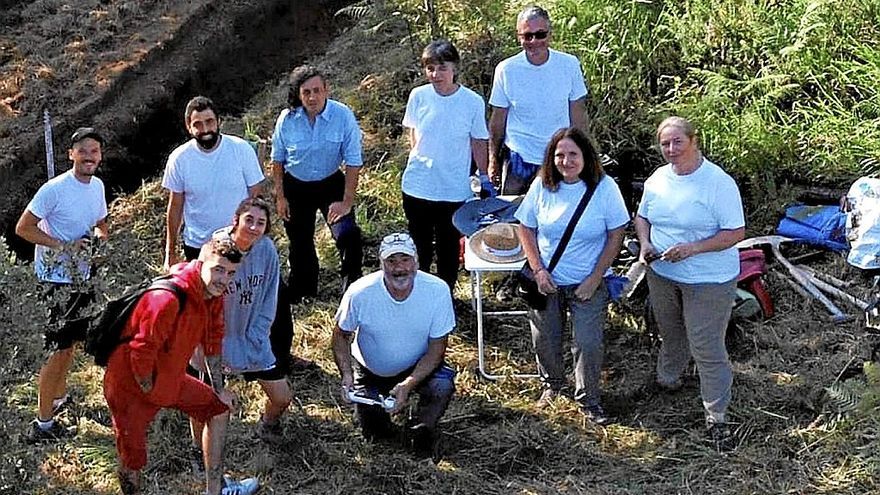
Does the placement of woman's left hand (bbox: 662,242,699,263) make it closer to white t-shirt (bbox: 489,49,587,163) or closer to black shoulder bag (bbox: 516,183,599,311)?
black shoulder bag (bbox: 516,183,599,311)

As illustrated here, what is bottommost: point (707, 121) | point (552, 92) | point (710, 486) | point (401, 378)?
point (710, 486)

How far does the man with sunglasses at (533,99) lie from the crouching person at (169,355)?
219cm

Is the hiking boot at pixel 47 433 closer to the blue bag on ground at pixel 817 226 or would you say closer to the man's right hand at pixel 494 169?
the man's right hand at pixel 494 169

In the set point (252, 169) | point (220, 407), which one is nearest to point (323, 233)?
point (252, 169)

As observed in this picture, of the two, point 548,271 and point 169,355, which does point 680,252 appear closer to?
point 548,271

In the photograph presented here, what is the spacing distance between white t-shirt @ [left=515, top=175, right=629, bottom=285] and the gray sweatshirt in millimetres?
1209

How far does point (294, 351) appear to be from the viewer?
6.18 m

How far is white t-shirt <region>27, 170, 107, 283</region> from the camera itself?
4992 mm

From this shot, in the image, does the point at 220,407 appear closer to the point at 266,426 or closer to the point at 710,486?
the point at 266,426

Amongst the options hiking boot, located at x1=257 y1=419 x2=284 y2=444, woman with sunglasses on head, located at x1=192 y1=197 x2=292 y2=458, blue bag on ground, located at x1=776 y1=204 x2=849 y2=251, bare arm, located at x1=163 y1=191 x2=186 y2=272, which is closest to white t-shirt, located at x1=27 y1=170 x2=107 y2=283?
bare arm, located at x1=163 y1=191 x2=186 y2=272

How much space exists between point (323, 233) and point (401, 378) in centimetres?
284

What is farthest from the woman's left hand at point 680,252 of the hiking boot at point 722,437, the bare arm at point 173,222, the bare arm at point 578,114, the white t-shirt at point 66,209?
the white t-shirt at point 66,209

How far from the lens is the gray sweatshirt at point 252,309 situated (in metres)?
4.68

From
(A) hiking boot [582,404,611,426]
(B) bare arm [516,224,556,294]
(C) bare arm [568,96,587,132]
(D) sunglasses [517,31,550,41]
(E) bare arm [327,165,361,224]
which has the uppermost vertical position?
(D) sunglasses [517,31,550,41]
